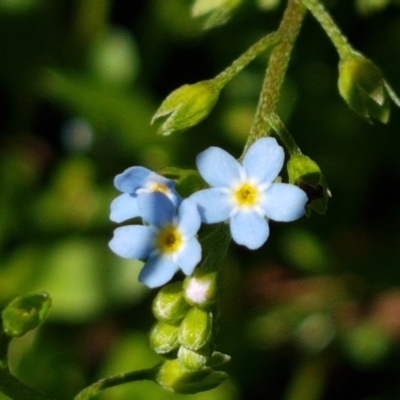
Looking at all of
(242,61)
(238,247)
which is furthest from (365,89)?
(238,247)

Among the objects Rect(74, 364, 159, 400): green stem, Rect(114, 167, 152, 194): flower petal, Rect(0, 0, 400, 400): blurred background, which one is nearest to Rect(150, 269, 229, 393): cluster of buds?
Rect(74, 364, 159, 400): green stem

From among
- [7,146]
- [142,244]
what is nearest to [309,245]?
[7,146]

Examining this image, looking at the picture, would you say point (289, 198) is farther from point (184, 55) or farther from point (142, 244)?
point (184, 55)

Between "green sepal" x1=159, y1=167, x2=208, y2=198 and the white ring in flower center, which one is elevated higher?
"green sepal" x1=159, y1=167, x2=208, y2=198

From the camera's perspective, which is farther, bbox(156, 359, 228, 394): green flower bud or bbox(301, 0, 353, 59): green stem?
bbox(301, 0, 353, 59): green stem

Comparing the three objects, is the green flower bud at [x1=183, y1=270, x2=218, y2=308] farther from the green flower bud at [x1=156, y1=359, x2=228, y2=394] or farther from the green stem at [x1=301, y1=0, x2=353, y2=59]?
the green stem at [x1=301, y1=0, x2=353, y2=59]

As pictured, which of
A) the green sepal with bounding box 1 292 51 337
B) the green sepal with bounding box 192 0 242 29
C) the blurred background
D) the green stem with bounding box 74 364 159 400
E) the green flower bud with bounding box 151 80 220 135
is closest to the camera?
the green sepal with bounding box 1 292 51 337

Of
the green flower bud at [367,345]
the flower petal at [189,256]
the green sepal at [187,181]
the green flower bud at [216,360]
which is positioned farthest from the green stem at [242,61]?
the green flower bud at [367,345]
